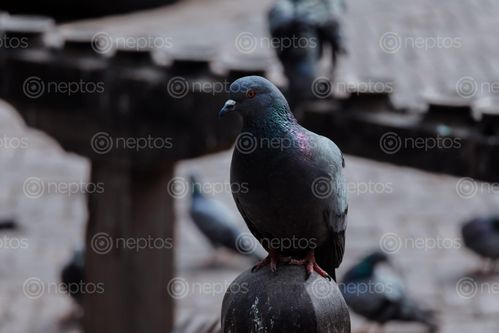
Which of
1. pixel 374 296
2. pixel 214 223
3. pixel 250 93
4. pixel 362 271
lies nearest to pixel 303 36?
pixel 362 271

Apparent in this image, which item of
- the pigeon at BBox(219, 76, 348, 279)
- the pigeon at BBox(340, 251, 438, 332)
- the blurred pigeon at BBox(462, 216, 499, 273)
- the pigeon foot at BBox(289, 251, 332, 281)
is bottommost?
the blurred pigeon at BBox(462, 216, 499, 273)

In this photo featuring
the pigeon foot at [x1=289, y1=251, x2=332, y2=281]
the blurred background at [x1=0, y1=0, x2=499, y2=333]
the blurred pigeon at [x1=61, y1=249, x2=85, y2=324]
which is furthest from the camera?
the blurred pigeon at [x1=61, y1=249, x2=85, y2=324]

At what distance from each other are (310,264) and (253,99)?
70cm

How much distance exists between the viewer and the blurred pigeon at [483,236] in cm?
1421

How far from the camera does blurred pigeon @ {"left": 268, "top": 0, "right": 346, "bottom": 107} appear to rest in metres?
9.52

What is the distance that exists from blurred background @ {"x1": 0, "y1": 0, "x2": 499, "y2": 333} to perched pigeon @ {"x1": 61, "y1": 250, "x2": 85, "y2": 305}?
0.02 metres

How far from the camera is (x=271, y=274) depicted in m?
4.87

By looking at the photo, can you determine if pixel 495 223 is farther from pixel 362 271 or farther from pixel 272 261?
pixel 272 261

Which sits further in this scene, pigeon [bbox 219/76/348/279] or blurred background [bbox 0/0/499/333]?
blurred background [bbox 0/0/499/333]

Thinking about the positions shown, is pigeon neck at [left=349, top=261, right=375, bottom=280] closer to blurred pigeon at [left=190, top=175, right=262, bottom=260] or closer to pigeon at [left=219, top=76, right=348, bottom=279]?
blurred pigeon at [left=190, top=175, right=262, bottom=260]

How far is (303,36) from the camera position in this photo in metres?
9.82

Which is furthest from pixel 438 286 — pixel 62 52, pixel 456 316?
pixel 62 52

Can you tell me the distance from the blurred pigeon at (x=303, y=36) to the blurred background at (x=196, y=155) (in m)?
0.01

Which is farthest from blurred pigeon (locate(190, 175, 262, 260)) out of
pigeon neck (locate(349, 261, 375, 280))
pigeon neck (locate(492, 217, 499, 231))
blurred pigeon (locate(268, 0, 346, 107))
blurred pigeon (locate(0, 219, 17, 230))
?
blurred pigeon (locate(268, 0, 346, 107))
